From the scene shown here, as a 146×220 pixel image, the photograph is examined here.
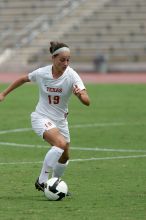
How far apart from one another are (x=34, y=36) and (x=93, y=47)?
343cm

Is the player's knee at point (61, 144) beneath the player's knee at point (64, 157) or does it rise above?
above

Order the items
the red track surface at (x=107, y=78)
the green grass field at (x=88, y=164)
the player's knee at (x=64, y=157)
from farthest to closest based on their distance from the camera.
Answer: the red track surface at (x=107, y=78) → the player's knee at (x=64, y=157) → the green grass field at (x=88, y=164)

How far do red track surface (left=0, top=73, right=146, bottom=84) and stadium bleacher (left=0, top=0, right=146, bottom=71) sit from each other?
167cm

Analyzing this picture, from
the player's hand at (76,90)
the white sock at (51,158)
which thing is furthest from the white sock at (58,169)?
the player's hand at (76,90)

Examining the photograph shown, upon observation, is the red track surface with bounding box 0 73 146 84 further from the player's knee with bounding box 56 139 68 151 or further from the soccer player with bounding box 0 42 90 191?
the player's knee with bounding box 56 139 68 151

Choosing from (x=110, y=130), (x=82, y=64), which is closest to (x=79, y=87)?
(x=110, y=130)

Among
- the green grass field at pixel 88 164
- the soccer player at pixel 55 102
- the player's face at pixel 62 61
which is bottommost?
the green grass field at pixel 88 164

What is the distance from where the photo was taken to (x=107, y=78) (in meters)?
37.6

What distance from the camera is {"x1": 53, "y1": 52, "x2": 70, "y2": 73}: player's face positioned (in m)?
10.7

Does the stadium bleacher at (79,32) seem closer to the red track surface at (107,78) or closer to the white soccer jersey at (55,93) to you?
the red track surface at (107,78)

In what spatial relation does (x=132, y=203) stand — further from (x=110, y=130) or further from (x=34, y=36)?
(x=34, y=36)

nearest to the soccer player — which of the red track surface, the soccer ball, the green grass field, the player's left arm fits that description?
the player's left arm

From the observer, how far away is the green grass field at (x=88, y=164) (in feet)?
31.4

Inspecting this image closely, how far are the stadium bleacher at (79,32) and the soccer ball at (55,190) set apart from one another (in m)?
31.1
